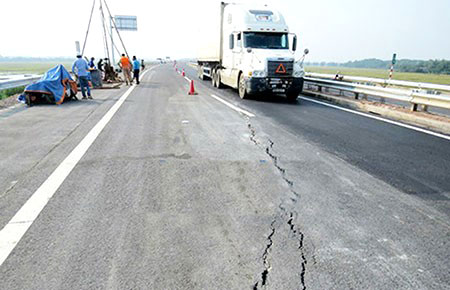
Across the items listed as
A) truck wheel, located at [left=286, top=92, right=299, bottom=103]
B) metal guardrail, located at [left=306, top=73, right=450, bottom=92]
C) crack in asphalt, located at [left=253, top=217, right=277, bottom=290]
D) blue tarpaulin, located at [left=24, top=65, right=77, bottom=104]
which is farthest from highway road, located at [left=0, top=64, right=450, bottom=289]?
truck wheel, located at [left=286, top=92, right=299, bottom=103]

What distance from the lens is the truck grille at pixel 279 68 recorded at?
1116cm

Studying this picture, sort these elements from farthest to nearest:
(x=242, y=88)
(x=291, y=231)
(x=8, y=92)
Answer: (x=242, y=88) < (x=8, y=92) < (x=291, y=231)

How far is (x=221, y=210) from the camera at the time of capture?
10.9ft

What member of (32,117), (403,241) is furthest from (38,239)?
(32,117)

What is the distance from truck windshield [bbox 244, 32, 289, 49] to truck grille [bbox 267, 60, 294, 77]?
138 cm

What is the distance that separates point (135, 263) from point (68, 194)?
1691 mm

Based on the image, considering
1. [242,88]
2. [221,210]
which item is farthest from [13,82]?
[221,210]

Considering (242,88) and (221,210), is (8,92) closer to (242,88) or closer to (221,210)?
(242,88)

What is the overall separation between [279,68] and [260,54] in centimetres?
98

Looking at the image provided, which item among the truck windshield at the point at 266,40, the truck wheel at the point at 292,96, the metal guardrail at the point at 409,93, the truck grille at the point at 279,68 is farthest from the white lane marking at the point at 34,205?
the metal guardrail at the point at 409,93

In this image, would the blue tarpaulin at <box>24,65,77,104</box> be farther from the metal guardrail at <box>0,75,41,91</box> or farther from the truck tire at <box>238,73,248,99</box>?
the truck tire at <box>238,73,248,99</box>

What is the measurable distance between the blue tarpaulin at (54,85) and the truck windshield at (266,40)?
7.23 metres

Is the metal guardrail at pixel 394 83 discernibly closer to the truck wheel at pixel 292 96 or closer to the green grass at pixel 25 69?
the truck wheel at pixel 292 96

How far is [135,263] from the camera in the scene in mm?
2451
